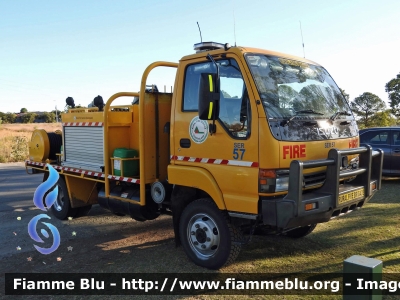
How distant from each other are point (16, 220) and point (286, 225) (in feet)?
18.9

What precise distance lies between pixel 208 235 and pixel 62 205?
12.9 ft

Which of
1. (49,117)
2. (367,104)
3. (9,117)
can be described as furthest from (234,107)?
(9,117)

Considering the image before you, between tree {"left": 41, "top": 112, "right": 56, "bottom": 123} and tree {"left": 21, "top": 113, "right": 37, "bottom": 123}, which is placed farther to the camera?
tree {"left": 21, "top": 113, "right": 37, "bottom": 123}

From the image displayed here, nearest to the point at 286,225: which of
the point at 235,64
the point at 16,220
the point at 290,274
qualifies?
the point at 290,274

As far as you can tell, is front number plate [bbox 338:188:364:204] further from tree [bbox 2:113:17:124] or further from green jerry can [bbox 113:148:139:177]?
tree [bbox 2:113:17:124]

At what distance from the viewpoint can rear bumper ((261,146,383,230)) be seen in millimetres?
3680

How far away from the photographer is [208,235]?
14.8 ft

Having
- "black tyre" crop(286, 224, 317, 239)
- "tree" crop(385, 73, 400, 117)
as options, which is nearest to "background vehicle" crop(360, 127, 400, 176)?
"black tyre" crop(286, 224, 317, 239)

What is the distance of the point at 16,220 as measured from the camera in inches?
288

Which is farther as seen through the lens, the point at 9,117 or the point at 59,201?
the point at 9,117

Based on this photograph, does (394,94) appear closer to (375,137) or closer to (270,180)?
(375,137)

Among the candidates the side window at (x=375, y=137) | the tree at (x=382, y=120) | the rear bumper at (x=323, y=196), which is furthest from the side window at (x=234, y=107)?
the tree at (x=382, y=120)

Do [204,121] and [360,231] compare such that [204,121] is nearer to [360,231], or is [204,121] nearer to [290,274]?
[290,274]

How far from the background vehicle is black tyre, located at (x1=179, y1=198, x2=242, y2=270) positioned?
288 inches
